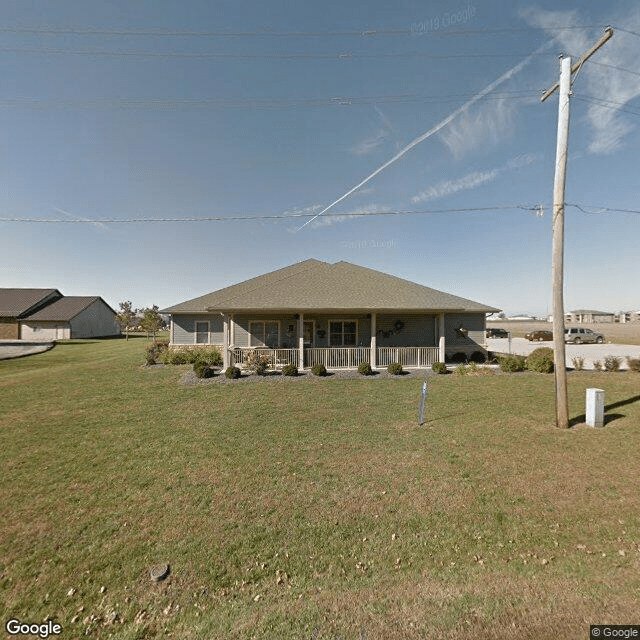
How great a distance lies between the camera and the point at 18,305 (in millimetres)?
37594

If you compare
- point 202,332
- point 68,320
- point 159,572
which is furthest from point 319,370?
point 68,320

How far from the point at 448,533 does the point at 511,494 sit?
1594 mm

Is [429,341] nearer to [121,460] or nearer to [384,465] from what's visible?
[384,465]

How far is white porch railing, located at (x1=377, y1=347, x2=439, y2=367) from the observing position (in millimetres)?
15449

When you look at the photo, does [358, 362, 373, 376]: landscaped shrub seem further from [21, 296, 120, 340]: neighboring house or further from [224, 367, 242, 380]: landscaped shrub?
[21, 296, 120, 340]: neighboring house

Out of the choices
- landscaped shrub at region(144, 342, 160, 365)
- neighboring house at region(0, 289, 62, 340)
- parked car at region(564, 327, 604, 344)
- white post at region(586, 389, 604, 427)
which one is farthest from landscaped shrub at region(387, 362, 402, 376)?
neighboring house at region(0, 289, 62, 340)

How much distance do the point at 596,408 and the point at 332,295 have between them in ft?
35.0

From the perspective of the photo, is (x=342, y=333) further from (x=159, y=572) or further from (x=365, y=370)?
(x=159, y=572)

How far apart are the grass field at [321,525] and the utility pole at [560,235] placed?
95 centimetres

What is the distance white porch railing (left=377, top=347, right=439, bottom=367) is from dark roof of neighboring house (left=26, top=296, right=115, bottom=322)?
1581 inches

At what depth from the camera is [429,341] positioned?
17.3 m

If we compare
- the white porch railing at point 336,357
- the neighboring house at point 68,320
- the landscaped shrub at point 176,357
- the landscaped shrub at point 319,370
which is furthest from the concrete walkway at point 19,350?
the landscaped shrub at point 319,370

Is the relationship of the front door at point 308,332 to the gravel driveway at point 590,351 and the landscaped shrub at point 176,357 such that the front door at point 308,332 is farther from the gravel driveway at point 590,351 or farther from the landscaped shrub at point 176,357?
the gravel driveway at point 590,351

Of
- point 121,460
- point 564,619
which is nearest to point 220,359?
point 121,460
